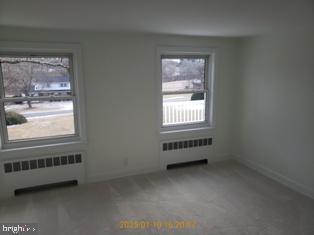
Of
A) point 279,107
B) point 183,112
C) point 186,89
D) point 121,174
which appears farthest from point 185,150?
point 279,107

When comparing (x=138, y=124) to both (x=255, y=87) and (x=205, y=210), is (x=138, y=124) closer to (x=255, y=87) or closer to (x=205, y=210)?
(x=205, y=210)

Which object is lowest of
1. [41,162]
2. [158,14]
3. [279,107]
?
[41,162]

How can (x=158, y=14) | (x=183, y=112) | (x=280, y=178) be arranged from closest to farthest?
(x=158, y=14) < (x=280, y=178) < (x=183, y=112)

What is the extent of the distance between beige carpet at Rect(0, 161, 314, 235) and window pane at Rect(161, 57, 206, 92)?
1492mm

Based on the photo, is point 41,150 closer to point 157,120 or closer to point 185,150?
point 157,120

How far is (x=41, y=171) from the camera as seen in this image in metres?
3.33

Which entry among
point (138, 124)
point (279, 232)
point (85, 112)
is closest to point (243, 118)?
point (138, 124)

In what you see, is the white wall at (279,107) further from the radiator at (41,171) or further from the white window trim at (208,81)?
the radiator at (41,171)

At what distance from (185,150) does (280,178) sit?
149cm

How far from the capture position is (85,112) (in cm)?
345

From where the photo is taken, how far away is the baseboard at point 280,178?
314 cm

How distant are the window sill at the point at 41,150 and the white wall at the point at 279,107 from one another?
2.72 metres

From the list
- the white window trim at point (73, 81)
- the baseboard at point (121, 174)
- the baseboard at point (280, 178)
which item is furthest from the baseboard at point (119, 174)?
the baseboard at point (280, 178)

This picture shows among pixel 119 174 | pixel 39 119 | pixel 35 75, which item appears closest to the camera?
pixel 35 75
